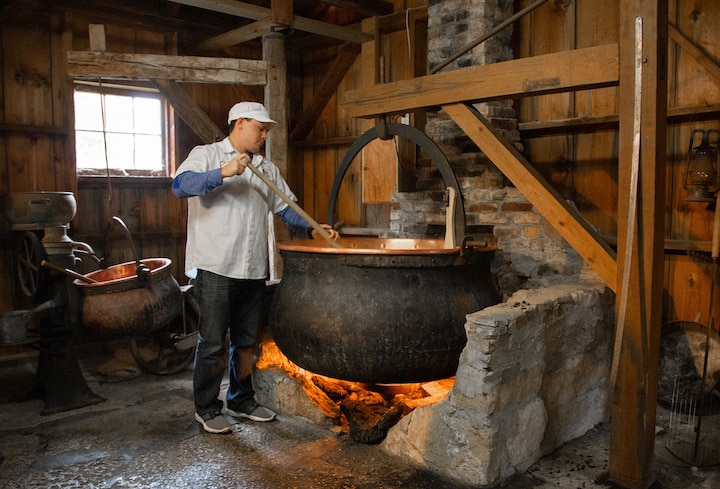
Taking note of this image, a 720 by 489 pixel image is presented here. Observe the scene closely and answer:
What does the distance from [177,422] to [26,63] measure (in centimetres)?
301

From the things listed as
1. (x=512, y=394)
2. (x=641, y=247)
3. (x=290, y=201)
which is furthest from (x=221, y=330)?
(x=641, y=247)

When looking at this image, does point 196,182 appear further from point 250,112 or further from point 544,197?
point 544,197

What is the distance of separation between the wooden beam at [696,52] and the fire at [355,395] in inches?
85.3

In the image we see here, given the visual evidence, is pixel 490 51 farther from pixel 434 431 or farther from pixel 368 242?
pixel 434 431

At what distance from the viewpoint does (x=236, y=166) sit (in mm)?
2758

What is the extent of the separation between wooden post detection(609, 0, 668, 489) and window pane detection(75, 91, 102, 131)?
416cm

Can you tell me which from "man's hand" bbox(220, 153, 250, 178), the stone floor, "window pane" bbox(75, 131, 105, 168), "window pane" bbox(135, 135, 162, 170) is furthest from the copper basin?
"window pane" bbox(135, 135, 162, 170)

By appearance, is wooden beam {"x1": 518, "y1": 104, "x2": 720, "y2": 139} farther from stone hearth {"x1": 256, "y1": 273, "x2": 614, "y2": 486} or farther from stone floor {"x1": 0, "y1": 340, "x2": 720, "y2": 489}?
stone floor {"x1": 0, "y1": 340, "x2": 720, "y2": 489}

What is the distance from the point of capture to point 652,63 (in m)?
2.17

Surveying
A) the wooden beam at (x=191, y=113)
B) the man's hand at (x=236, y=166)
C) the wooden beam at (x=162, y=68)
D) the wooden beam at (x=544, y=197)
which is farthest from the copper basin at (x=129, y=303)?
the wooden beam at (x=544, y=197)

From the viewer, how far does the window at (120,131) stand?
4977 mm

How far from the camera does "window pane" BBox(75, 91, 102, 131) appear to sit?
494 cm

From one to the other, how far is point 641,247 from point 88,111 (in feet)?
14.3

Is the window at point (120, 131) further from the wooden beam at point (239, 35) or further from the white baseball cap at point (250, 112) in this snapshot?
the white baseball cap at point (250, 112)
